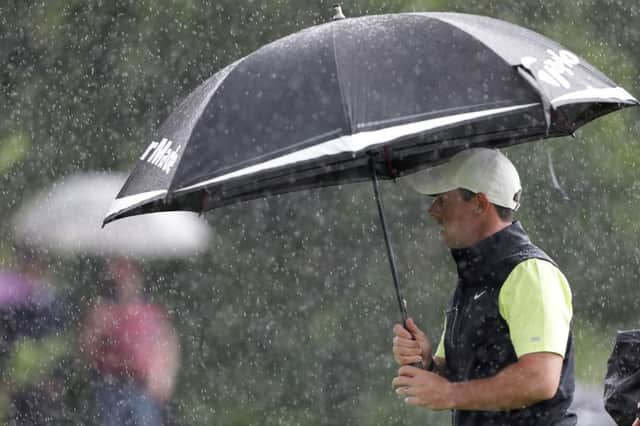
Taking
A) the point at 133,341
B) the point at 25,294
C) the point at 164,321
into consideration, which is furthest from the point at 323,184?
the point at 25,294

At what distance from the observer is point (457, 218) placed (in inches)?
163

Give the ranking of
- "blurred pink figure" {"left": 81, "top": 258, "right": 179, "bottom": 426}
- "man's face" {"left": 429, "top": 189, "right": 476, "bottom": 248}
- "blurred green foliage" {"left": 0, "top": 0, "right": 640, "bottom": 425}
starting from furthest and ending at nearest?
"blurred green foliage" {"left": 0, "top": 0, "right": 640, "bottom": 425} → "blurred pink figure" {"left": 81, "top": 258, "right": 179, "bottom": 426} → "man's face" {"left": 429, "top": 189, "right": 476, "bottom": 248}

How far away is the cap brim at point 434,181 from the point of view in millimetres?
4148

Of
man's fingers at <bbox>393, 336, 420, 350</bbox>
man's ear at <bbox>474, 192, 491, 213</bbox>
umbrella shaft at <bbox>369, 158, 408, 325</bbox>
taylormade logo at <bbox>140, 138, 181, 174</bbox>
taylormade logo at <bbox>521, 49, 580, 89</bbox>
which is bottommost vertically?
man's fingers at <bbox>393, 336, 420, 350</bbox>

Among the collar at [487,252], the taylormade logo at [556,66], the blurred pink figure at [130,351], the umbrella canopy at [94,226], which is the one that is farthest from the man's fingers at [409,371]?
the umbrella canopy at [94,226]

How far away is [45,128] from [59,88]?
31 centimetres

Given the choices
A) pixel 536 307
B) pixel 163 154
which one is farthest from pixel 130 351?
pixel 536 307

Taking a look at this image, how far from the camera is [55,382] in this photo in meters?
9.89

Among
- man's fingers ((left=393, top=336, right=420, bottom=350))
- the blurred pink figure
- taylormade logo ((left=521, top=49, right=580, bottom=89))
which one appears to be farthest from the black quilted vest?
the blurred pink figure

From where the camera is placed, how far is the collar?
4008 millimetres

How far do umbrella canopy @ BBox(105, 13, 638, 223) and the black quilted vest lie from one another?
1.24 feet

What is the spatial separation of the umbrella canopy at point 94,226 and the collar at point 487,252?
16.7 ft

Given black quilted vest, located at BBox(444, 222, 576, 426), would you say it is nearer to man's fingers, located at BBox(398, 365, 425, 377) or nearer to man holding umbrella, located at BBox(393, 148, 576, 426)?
man holding umbrella, located at BBox(393, 148, 576, 426)

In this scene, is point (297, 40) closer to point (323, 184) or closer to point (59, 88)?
point (323, 184)
